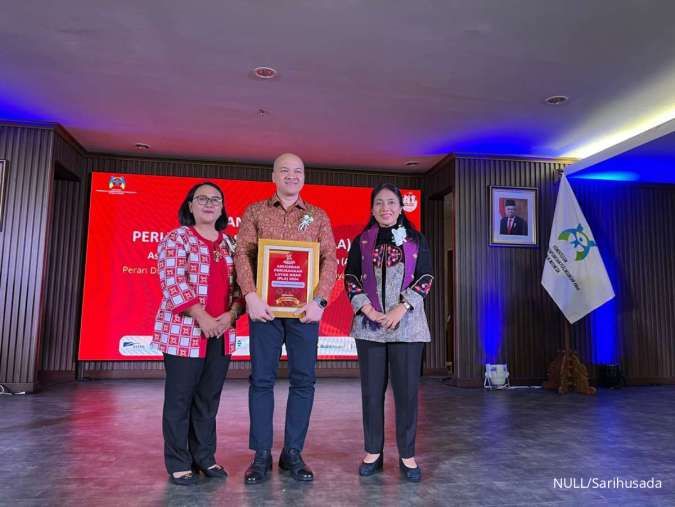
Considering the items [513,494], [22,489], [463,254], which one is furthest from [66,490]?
[463,254]

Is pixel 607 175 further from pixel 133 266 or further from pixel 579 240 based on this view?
pixel 133 266

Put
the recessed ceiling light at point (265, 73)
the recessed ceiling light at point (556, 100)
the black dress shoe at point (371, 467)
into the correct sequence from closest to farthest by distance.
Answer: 1. the black dress shoe at point (371, 467)
2. the recessed ceiling light at point (265, 73)
3. the recessed ceiling light at point (556, 100)

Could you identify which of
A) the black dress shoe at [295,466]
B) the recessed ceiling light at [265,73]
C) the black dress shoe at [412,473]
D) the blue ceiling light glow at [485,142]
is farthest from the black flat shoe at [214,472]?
the blue ceiling light glow at [485,142]

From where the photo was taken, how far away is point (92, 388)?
17.0 ft

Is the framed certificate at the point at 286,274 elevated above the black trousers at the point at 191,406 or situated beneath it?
elevated above

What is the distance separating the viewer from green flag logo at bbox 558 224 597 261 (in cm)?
545

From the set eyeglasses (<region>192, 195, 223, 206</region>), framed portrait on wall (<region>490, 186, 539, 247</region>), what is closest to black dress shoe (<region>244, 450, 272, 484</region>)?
eyeglasses (<region>192, 195, 223, 206</region>)

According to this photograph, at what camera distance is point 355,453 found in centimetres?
264

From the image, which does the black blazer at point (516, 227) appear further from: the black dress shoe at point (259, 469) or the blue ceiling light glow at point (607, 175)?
the black dress shoe at point (259, 469)

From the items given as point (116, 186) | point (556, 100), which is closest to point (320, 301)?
point (556, 100)

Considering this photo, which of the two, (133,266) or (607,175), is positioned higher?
(607,175)

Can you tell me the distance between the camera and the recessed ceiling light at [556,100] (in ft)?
14.7

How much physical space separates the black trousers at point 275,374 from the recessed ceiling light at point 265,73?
99.0 inches

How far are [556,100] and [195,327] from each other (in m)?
3.90
